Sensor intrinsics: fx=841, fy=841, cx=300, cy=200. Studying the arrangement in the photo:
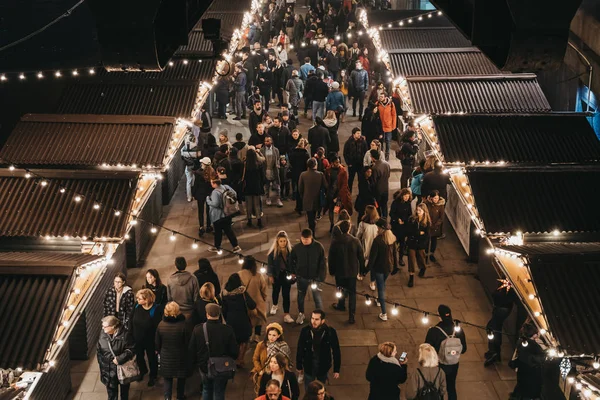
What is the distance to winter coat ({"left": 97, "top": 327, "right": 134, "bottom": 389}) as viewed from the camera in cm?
928

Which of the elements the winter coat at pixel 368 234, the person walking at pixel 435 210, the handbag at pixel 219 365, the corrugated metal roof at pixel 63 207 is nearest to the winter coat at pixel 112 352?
the handbag at pixel 219 365

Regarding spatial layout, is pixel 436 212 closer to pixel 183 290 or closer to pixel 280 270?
pixel 280 270

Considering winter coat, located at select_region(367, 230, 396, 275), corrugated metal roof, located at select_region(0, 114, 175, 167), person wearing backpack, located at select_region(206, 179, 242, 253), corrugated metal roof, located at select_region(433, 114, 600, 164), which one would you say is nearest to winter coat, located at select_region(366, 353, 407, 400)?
winter coat, located at select_region(367, 230, 396, 275)

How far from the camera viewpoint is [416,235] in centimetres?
1255

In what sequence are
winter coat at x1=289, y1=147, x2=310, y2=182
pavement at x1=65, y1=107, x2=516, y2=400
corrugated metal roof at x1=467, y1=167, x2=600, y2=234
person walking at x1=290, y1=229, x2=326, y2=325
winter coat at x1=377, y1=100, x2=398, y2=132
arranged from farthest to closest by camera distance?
1. winter coat at x1=377, y1=100, x2=398, y2=132
2. winter coat at x1=289, y1=147, x2=310, y2=182
3. person walking at x1=290, y1=229, x2=326, y2=325
4. corrugated metal roof at x1=467, y1=167, x2=600, y2=234
5. pavement at x1=65, y1=107, x2=516, y2=400

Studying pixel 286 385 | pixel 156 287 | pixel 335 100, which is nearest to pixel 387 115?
pixel 335 100

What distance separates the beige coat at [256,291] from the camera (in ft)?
34.5

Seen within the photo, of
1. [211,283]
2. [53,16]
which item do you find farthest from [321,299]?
[53,16]

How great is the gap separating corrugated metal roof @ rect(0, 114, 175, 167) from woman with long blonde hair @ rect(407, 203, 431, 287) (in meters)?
3.90

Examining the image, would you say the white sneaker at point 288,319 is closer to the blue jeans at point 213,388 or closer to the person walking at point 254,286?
the person walking at point 254,286

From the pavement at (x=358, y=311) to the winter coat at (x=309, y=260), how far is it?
35.0 inches

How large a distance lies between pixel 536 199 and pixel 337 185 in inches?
162

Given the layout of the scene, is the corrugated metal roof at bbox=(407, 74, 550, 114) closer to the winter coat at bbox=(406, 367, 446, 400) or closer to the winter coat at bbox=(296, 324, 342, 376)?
the winter coat at bbox=(296, 324, 342, 376)

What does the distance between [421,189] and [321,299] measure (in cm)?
310
